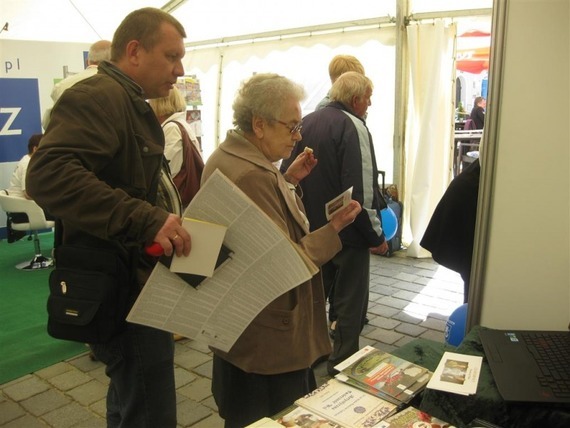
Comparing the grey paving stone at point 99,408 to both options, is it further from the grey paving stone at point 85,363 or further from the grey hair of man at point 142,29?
the grey hair of man at point 142,29

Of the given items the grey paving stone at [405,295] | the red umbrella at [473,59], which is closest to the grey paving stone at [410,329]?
the grey paving stone at [405,295]

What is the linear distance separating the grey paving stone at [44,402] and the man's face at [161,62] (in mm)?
1932

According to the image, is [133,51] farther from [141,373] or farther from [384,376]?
[384,376]

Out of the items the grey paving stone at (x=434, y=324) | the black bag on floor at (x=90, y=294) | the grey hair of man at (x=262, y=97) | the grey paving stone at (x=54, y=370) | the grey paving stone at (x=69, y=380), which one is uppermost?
the grey hair of man at (x=262, y=97)

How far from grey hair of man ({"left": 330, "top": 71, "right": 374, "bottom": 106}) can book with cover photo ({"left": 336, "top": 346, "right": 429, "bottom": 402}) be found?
1.63 metres

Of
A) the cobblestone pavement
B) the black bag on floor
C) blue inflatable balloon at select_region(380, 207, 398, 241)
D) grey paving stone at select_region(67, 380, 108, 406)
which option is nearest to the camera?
the black bag on floor

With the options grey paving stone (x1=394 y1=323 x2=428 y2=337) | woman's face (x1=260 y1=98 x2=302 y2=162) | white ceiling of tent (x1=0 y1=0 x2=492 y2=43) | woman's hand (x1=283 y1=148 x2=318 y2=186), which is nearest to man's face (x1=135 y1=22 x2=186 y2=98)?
woman's face (x1=260 y1=98 x2=302 y2=162)

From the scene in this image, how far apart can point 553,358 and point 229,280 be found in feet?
3.00

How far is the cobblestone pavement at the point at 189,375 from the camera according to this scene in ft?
8.47

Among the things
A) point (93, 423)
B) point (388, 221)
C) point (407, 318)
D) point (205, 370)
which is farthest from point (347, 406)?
point (388, 221)

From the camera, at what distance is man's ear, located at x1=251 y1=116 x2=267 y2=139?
1.59 meters

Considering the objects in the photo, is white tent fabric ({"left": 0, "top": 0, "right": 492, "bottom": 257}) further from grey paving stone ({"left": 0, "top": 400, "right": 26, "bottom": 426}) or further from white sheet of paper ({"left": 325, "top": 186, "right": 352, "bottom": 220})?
grey paving stone ({"left": 0, "top": 400, "right": 26, "bottom": 426})

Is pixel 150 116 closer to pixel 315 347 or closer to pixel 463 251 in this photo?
pixel 315 347

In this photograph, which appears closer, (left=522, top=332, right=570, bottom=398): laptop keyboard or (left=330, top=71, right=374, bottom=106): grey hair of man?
(left=522, top=332, right=570, bottom=398): laptop keyboard
